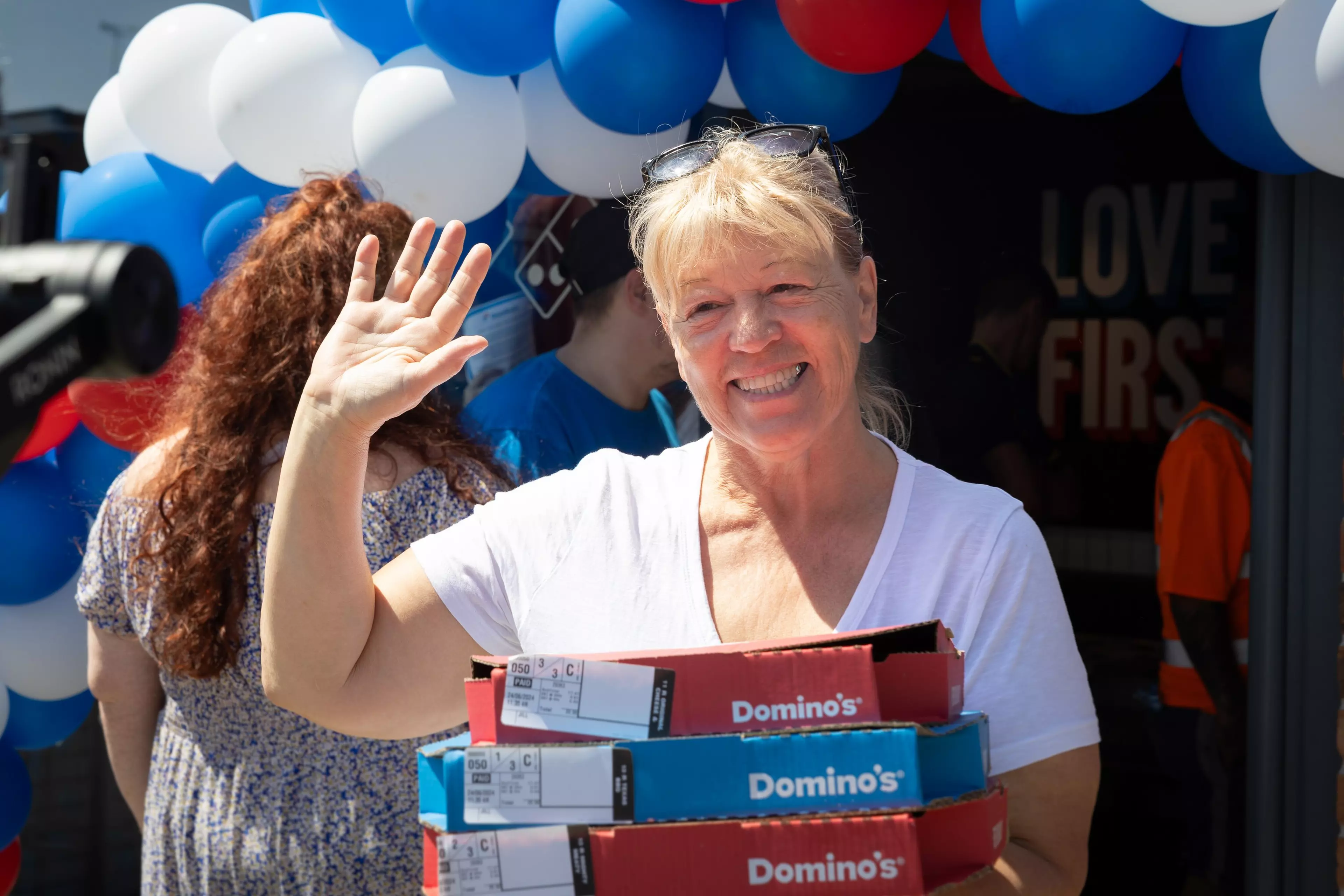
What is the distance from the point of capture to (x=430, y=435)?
2018mm

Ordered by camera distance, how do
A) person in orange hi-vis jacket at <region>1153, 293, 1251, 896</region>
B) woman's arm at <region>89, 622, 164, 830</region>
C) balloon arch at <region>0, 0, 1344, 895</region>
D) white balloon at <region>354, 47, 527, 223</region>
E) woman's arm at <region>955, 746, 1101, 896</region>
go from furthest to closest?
person in orange hi-vis jacket at <region>1153, 293, 1251, 896</region> → white balloon at <region>354, 47, 527, 223</region> → woman's arm at <region>89, 622, 164, 830</region> → balloon arch at <region>0, 0, 1344, 895</region> → woman's arm at <region>955, 746, 1101, 896</region>

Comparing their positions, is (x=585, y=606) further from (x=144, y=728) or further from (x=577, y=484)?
(x=144, y=728)

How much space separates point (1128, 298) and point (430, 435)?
225 inches

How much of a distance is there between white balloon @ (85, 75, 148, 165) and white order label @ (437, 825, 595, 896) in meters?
2.71

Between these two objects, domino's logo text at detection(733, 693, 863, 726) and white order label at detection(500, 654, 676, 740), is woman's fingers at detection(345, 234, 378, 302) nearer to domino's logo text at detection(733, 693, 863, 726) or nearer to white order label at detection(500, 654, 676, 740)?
white order label at detection(500, 654, 676, 740)

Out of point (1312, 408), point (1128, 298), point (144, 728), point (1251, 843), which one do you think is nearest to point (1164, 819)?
point (1251, 843)

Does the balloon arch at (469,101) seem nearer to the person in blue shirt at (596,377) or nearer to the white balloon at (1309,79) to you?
the white balloon at (1309,79)

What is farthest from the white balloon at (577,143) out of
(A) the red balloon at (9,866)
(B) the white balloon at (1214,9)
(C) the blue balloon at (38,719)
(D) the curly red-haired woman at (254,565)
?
(A) the red balloon at (9,866)

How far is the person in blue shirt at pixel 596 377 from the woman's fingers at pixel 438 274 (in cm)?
115

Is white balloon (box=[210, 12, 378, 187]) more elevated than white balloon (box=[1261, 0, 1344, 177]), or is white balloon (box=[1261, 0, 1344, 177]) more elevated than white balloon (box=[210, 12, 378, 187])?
white balloon (box=[210, 12, 378, 187])

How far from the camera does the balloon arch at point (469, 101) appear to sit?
204cm

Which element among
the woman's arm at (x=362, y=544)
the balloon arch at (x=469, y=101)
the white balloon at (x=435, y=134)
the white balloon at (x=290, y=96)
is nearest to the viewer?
the woman's arm at (x=362, y=544)

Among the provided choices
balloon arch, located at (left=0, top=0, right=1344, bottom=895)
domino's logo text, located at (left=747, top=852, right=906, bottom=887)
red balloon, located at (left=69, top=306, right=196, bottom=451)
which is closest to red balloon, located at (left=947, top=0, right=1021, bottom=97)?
balloon arch, located at (left=0, top=0, right=1344, bottom=895)

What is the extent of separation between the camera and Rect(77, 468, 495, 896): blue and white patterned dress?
189 cm
